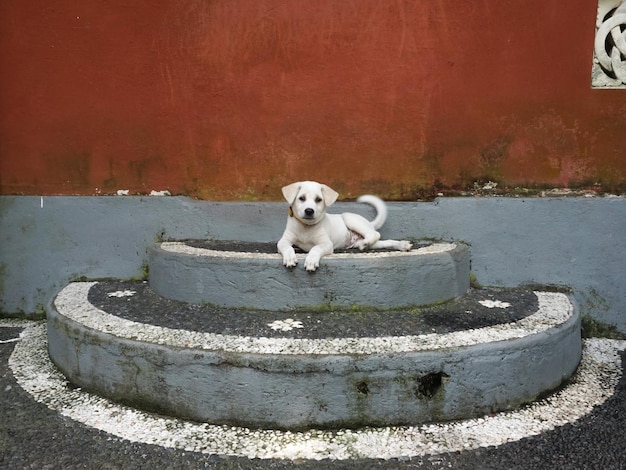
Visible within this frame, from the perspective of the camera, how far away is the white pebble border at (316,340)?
9.40ft

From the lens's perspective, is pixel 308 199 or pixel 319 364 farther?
pixel 308 199

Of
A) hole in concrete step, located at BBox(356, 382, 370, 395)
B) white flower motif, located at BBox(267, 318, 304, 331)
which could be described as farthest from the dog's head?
hole in concrete step, located at BBox(356, 382, 370, 395)

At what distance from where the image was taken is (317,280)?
11.2 feet

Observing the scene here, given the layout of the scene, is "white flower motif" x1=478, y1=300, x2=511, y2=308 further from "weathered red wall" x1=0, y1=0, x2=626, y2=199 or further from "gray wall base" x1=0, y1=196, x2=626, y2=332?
"weathered red wall" x1=0, y1=0, x2=626, y2=199

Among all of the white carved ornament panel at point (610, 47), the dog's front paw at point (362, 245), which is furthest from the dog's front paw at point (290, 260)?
the white carved ornament panel at point (610, 47)

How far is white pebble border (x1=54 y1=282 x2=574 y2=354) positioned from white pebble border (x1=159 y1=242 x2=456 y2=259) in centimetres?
66

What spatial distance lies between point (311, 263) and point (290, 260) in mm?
139

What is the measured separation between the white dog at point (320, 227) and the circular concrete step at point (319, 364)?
437mm

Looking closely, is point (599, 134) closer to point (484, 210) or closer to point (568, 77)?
point (568, 77)

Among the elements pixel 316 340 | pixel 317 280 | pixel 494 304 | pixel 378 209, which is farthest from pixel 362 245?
pixel 316 340

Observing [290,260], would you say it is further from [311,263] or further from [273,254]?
[273,254]

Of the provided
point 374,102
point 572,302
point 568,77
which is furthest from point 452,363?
point 568,77

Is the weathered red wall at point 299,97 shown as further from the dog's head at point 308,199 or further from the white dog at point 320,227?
the dog's head at point 308,199

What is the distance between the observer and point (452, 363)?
2850mm
